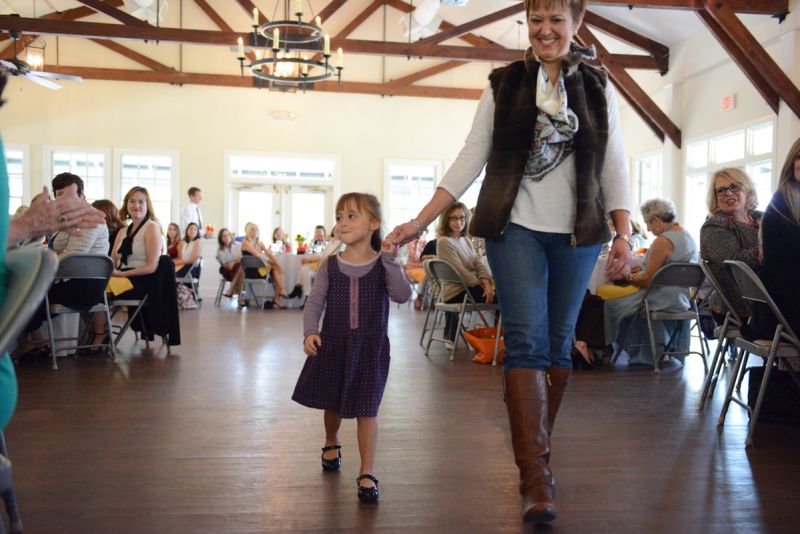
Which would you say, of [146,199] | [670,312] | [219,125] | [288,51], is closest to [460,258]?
Result: [670,312]

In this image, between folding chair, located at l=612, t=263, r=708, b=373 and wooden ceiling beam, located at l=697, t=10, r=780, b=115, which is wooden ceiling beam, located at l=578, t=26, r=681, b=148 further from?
folding chair, located at l=612, t=263, r=708, b=373

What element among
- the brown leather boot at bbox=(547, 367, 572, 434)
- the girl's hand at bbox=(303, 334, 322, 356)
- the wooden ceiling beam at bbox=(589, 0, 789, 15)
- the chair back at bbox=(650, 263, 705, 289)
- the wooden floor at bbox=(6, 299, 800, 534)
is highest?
the wooden ceiling beam at bbox=(589, 0, 789, 15)

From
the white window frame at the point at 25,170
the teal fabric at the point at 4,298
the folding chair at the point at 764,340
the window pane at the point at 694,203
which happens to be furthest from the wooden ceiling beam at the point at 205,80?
the teal fabric at the point at 4,298

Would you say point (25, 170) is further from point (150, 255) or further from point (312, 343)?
point (312, 343)

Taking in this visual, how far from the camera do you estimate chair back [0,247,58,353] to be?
1.00 metres

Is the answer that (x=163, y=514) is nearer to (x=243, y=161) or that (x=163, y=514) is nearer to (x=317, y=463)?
(x=317, y=463)

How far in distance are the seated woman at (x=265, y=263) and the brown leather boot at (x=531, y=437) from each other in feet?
26.4

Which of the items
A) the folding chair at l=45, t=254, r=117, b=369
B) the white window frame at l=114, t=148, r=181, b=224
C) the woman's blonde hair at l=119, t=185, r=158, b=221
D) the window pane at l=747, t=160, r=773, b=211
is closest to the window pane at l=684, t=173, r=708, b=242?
the window pane at l=747, t=160, r=773, b=211

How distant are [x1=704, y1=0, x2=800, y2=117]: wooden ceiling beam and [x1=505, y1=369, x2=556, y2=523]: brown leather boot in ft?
22.8

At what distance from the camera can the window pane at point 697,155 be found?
A: 9.70m

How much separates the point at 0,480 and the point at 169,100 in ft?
41.3

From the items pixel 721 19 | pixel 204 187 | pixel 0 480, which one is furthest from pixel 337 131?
pixel 0 480

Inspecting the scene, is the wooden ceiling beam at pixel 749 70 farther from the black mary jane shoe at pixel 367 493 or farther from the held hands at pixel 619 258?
the black mary jane shoe at pixel 367 493

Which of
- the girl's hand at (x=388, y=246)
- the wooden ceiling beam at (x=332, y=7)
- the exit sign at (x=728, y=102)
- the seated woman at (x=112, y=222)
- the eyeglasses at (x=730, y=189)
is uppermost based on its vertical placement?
the wooden ceiling beam at (x=332, y=7)
